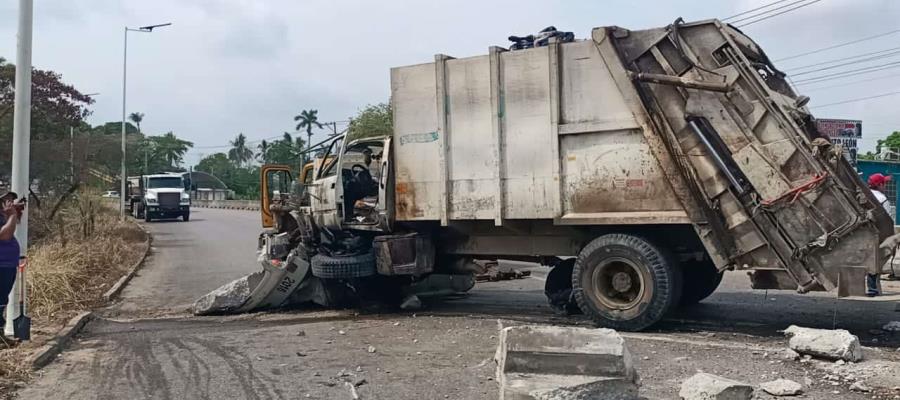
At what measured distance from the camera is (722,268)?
23.6 ft

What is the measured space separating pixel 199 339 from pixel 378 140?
10.7 ft

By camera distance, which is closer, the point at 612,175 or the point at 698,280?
the point at 612,175

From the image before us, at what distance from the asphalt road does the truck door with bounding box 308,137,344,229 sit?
120cm

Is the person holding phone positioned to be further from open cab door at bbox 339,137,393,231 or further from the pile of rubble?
the pile of rubble

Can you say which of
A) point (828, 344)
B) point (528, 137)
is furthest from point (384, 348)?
point (828, 344)

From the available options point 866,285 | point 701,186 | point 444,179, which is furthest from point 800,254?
point 444,179

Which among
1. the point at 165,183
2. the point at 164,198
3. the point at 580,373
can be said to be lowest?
the point at 580,373

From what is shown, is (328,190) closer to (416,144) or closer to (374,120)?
(416,144)

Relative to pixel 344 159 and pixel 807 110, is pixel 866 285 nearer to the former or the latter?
pixel 807 110

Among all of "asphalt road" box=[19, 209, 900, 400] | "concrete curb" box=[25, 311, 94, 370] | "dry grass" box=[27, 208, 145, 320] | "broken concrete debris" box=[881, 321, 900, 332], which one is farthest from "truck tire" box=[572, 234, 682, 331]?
"dry grass" box=[27, 208, 145, 320]

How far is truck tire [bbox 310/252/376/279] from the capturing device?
9.20m

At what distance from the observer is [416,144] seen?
8852 millimetres

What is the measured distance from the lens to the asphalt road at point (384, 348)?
228 inches

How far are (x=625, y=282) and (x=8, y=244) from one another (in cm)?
591
